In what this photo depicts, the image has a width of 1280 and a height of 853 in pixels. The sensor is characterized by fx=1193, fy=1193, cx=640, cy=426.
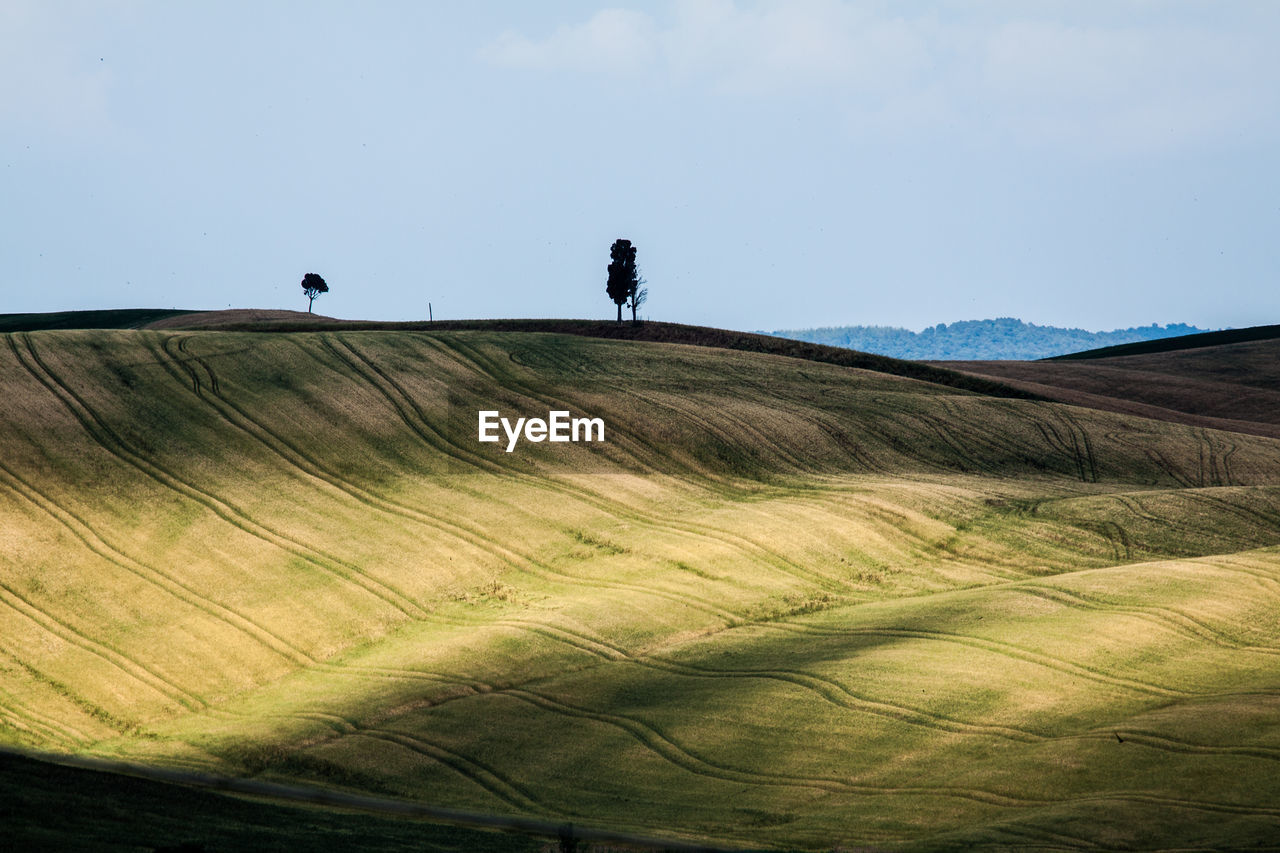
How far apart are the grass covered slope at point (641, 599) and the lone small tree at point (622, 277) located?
23920 millimetres

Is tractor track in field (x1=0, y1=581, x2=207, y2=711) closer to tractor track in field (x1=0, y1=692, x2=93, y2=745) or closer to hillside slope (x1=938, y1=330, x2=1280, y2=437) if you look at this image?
tractor track in field (x1=0, y1=692, x2=93, y2=745)

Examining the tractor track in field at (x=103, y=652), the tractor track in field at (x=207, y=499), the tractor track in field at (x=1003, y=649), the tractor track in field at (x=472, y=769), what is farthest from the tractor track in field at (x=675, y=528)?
the tractor track in field at (x=103, y=652)

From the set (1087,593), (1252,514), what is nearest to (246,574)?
(1087,593)

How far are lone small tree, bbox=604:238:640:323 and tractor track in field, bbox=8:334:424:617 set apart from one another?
36.6 meters

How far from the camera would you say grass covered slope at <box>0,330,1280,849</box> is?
20719 millimetres

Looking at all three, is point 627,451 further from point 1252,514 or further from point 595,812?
point 595,812

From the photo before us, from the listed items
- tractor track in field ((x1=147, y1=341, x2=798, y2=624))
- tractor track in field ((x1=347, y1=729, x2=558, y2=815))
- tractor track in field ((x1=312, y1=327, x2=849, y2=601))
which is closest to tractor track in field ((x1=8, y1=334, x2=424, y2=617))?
tractor track in field ((x1=147, y1=341, x2=798, y2=624))

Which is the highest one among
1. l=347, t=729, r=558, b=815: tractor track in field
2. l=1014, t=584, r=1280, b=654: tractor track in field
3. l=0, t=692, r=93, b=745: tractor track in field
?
l=1014, t=584, r=1280, b=654: tractor track in field

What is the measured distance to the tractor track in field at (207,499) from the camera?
102 ft

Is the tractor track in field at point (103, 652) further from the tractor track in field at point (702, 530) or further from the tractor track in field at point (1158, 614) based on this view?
the tractor track in field at point (1158, 614)

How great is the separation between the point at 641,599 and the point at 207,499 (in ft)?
44.9

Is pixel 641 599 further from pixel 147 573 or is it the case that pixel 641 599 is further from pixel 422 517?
pixel 147 573

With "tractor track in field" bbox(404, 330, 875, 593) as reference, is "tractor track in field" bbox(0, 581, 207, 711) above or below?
below

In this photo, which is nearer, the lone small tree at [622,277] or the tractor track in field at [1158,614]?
the tractor track in field at [1158,614]
